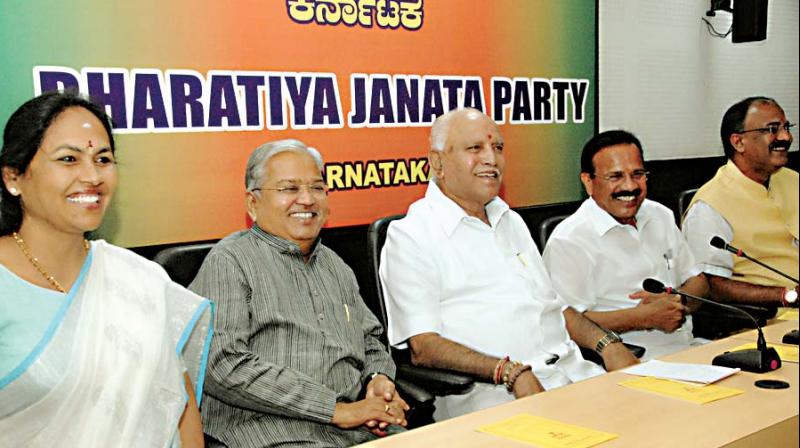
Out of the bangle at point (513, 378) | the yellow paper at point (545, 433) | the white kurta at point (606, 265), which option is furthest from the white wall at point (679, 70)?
the yellow paper at point (545, 433)

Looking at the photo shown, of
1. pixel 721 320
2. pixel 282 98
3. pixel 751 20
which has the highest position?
pixel 751 20

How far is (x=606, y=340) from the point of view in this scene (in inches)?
107

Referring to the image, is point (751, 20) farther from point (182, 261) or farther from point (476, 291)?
point (182, 261)

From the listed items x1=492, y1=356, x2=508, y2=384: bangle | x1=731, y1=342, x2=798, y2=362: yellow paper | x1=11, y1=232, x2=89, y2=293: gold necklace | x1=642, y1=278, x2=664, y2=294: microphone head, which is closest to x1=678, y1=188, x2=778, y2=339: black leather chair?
x1=731, y1=342, x2=798, y2=362: yellow paper

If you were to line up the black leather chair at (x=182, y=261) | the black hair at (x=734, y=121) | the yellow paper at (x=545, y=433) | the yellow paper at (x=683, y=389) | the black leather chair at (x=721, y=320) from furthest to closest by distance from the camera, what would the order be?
1. the black hair at (x=734, y=121)
2. the black leather chair at (x=721, y=320)
3. the black leather chair at (x=182, y=261)
4. the yellow paper at (x=683, y=389)
5. the yellow paper at (x=545, y=433)

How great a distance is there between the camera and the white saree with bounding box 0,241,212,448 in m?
1.72

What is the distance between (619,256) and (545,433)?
1455 millimetres

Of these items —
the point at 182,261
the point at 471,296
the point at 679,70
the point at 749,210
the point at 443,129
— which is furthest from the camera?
the point at 679,70

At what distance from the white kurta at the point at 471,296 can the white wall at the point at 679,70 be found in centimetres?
188

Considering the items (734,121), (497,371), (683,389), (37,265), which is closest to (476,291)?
(497,371)

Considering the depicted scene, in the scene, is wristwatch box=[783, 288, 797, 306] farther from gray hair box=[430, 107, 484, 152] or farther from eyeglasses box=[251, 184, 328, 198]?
eyeglasses box=[251, 184, 328, 198]

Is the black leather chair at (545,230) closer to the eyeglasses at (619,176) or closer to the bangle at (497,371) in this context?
the eyeglasses at (619,176)

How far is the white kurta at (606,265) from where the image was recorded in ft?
9.81

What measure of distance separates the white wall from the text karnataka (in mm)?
568
